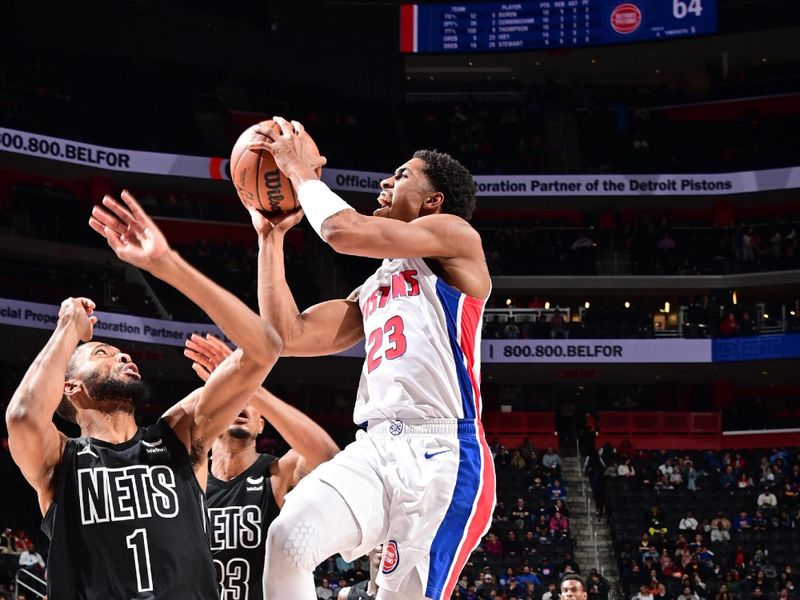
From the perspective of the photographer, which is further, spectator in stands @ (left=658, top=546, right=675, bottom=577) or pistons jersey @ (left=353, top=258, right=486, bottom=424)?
spectator in stands @ (left=658, top=546, right=675, bottom=577)

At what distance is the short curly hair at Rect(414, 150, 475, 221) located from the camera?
5.27m

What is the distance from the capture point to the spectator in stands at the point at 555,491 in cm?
2411

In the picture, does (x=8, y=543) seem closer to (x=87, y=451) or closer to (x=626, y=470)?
(x=626, y=470)

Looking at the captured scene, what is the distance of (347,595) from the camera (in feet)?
27.3

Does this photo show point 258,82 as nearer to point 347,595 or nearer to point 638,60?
point 638,60

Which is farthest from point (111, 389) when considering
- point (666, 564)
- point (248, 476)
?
point (666, 564)

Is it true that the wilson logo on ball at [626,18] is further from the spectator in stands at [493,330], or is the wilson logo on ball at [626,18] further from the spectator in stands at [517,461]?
the spectator in stands at [517,461]

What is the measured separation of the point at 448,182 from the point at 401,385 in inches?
40.8

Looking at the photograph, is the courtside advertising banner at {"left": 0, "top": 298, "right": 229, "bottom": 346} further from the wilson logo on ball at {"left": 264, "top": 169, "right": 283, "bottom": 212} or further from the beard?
the beard

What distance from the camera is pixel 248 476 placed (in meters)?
6.11

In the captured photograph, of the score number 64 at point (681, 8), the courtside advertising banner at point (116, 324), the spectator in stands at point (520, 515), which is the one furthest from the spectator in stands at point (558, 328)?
the score number 64 at point (681, 8)

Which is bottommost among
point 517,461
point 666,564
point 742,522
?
point 666,564

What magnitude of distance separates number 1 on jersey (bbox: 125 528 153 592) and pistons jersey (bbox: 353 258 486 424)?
Result: 1.03 metres

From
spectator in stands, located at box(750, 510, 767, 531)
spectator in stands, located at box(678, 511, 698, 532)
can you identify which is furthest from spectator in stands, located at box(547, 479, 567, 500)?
spectator in stands, located at box(750, 510, 767, 531)
